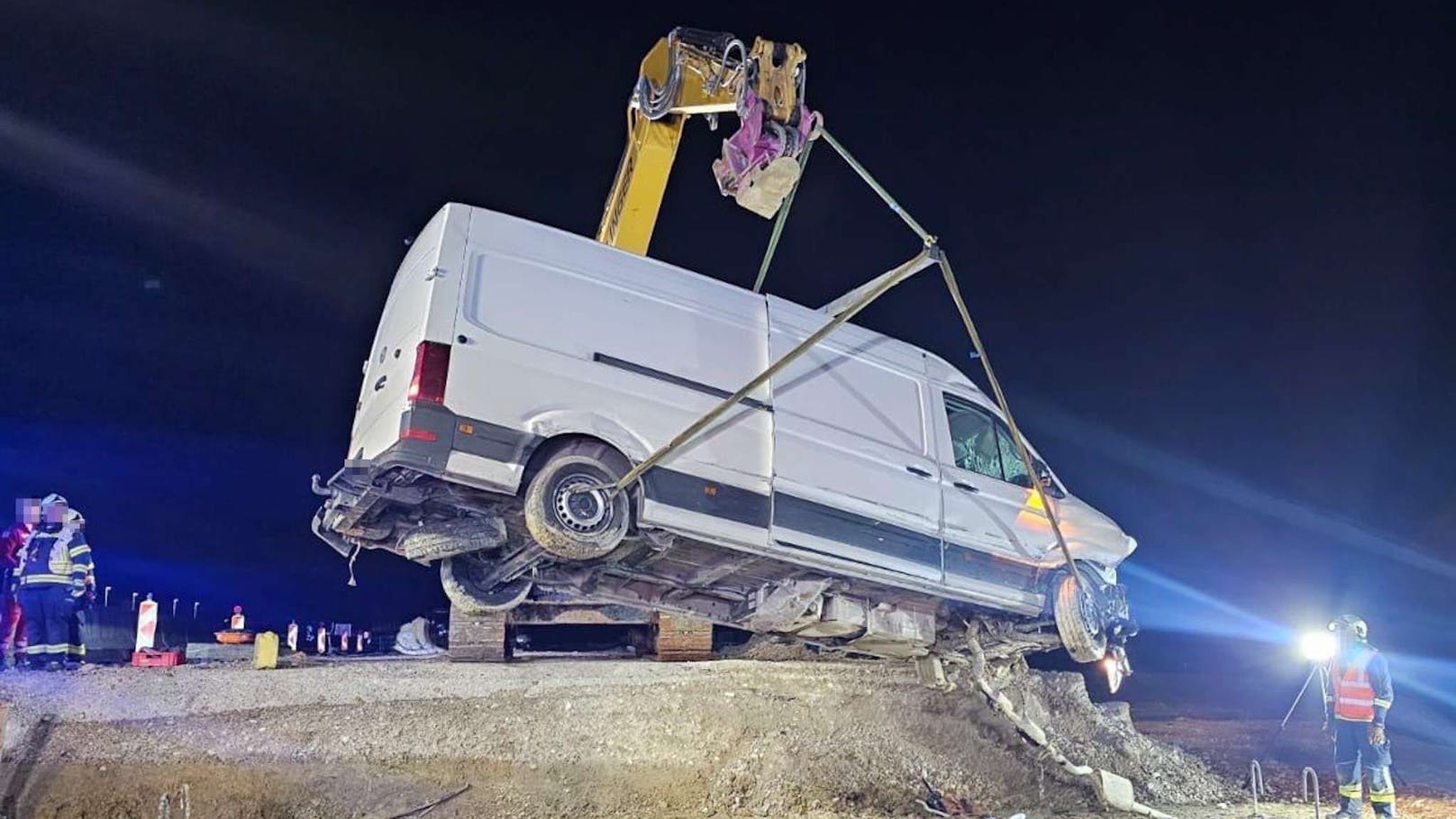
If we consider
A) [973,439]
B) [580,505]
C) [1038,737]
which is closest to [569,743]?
[580,505]

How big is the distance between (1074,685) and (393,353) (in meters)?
9.63

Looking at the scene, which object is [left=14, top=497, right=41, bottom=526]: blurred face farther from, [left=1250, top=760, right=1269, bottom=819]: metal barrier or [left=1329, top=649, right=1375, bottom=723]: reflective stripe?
[left=1329, top=649, right=1375, bottom=723]: reflective stripe

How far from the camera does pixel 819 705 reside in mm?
10820

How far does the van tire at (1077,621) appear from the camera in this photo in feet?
26.1

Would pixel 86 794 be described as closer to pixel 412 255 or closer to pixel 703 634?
pixel 412 255

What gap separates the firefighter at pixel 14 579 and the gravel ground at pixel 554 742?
3.44 feet

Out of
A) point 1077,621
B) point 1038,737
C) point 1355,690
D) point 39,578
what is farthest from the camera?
point 1355,690

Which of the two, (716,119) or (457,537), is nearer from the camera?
(457,537)

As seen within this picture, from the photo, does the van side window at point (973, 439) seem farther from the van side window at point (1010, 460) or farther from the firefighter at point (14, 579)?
the firefighter at point (14, 579)

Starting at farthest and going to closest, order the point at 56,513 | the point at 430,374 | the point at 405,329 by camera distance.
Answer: the point at 56,513 < the point at 405,329 < the point at 430,374

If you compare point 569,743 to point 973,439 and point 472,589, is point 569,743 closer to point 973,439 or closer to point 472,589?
point 472,589

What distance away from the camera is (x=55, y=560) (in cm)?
847

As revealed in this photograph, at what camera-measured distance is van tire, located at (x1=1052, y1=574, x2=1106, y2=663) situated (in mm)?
7961

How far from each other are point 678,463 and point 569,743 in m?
4.25
